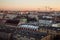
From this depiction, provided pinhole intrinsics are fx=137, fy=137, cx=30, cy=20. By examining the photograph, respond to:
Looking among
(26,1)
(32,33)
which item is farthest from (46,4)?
(32,33)

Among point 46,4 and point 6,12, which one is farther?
point 6,12

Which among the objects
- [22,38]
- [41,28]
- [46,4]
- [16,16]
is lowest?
[22,38]

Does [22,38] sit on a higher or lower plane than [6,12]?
lower

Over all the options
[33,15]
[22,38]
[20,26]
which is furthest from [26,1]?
[22,38]

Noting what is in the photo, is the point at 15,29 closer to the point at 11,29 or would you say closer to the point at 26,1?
the point at 11,29

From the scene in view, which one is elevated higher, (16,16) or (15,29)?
(16,16)

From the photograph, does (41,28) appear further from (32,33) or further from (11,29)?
(11,29)
